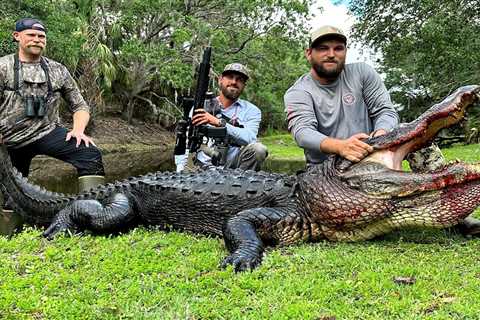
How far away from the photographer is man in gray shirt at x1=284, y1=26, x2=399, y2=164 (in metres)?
4.59

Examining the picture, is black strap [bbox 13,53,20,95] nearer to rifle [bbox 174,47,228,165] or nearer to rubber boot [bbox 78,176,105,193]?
rubber boot [bbox 78,176,105,193]

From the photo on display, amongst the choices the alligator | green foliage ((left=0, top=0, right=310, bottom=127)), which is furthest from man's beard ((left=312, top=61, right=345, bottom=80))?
green foliage ((left=0, top=0, right=310, bottom=127))

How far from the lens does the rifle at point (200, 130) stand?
5.97m

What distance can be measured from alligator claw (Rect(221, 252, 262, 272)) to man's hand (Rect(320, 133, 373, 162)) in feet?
3.49

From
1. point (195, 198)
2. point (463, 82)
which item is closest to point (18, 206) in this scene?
point (195, 198)

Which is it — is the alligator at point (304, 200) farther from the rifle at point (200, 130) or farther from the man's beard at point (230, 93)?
the man's beard at point (230, 93)

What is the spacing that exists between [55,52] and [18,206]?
11913mm

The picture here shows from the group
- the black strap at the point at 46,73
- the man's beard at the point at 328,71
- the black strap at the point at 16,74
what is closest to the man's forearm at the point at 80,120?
the black strap at the point at 46,73

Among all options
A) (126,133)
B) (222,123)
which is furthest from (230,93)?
(126,133)

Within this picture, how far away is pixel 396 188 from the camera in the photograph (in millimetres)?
3660

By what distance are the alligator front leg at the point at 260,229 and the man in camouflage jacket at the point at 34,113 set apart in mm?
2736

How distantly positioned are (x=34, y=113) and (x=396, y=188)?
4294 mm

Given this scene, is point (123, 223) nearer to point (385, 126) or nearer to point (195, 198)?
point (195, 198)

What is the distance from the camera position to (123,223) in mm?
4648
